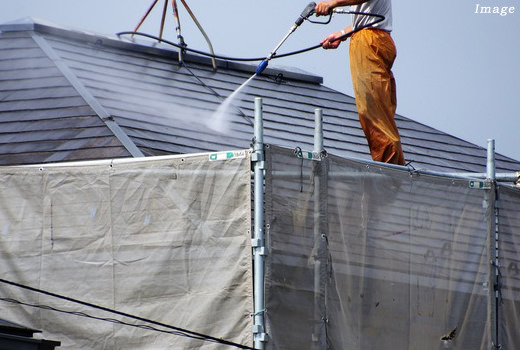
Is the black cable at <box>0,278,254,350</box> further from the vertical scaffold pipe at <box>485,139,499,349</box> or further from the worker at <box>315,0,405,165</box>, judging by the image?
the vertical scaffold pipe at <box>485,139,499,349</box>

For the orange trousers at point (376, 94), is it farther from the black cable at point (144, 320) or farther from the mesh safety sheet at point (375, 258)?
the black cable at point (144, 320)

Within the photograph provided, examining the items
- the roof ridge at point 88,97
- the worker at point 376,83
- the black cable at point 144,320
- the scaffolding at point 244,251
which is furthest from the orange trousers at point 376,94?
the black cable at point 144,320

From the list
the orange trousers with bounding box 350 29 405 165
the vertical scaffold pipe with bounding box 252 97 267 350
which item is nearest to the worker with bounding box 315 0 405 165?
the orange trousers with bounding box 350 29 405 165

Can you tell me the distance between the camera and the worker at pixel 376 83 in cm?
980

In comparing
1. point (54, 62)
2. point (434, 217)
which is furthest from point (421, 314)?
point (54, 62)

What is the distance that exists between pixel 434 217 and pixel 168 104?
452 centimetres

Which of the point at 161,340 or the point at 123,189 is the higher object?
the point at 123,189

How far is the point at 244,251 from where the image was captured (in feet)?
25.8

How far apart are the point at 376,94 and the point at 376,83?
104 mm

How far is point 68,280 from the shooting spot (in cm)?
845

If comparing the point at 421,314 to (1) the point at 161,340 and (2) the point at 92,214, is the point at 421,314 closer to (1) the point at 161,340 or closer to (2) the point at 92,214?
(1) the point at 161,340

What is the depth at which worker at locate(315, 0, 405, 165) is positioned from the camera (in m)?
9.80

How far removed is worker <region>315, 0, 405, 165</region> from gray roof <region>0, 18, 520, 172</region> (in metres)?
2.20

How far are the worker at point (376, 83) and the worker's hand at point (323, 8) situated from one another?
9 cm
